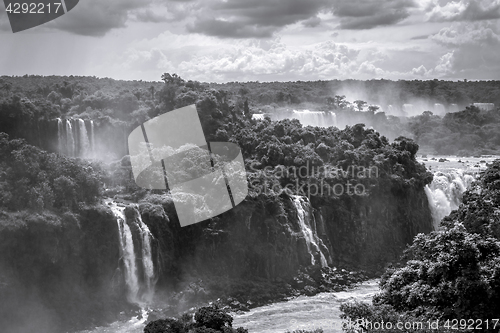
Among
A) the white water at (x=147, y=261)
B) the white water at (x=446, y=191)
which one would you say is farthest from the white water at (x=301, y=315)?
the white water at (x=446, y=191)

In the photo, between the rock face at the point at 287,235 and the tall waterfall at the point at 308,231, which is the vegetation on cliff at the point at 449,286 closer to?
the rock face at the point at 287,235

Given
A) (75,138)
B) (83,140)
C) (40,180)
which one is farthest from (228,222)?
(75,138)

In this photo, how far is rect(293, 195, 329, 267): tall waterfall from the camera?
40.9 metres

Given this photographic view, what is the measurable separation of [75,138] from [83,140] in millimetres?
711

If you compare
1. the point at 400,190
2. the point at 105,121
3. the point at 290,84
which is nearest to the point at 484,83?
the point at 290,84

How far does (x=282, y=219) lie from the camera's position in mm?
40719

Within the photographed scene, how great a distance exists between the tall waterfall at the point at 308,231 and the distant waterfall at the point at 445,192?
11.8 m

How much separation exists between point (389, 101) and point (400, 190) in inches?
2851

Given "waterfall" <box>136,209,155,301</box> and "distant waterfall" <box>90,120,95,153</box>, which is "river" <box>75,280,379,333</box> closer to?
"waterfall" <box>136,209,155,301</box>

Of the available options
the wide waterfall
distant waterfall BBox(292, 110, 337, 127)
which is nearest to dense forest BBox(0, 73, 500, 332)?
the wide waterfall

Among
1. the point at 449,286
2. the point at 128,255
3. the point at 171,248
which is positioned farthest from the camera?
the point at 171,248

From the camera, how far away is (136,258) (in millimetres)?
35094

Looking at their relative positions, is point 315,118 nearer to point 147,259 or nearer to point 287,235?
point 287,235

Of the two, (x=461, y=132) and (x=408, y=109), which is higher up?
(x=408, y=109)
